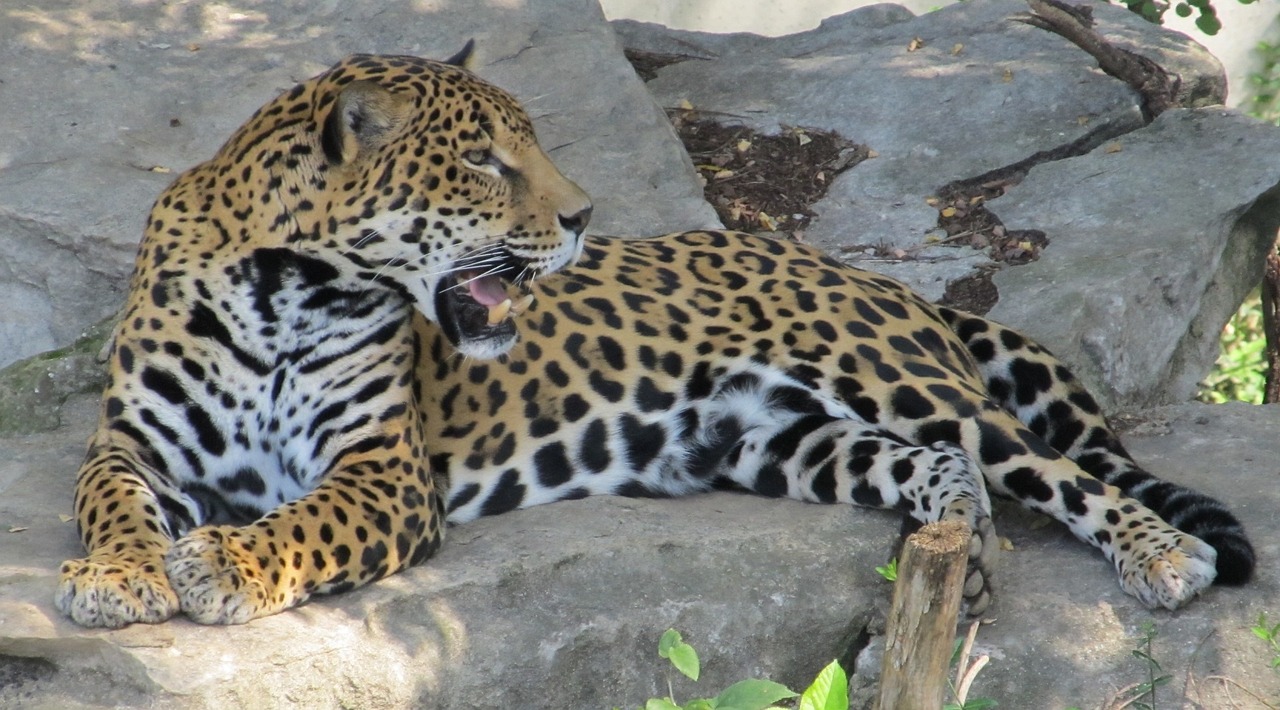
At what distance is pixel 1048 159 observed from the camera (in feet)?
33.4

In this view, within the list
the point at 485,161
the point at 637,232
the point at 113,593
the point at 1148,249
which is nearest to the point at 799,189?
the point at 637,232

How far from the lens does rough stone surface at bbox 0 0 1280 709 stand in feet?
16.4

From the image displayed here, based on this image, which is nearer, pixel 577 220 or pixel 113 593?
pixel 113 593

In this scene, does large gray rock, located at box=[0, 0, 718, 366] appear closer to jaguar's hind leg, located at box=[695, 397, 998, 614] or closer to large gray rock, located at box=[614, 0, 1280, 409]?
large gray rock, located at box=[614, 0, 1280, 409]

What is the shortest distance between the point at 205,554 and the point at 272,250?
1256mm

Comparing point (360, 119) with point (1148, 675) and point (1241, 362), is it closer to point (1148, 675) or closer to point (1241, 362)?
point (1148, 675)

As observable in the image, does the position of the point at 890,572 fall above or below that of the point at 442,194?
below

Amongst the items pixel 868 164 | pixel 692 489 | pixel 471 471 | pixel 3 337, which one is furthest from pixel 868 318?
pixel 3 337

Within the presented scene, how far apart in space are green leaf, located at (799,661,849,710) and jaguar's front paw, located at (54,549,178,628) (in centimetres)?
227

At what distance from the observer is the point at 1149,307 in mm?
8141

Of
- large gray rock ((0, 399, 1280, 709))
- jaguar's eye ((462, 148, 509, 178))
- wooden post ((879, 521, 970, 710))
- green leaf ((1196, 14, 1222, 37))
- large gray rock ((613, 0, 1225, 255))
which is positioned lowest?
large gray rock ((0, 399, 1280, 709))

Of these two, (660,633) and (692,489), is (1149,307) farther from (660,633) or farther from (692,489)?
(660,633)

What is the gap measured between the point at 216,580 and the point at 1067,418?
3.85 metres

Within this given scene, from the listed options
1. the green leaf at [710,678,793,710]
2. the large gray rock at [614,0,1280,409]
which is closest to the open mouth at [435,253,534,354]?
the green leaf at [710,678,793,710]
